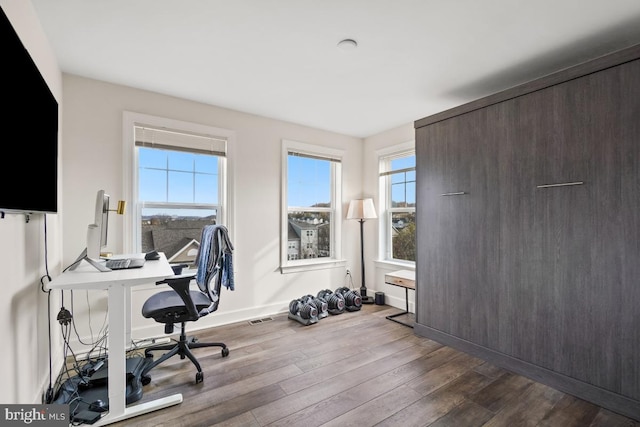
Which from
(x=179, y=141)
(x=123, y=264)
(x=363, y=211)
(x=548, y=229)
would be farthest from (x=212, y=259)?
(x=548, y=229)

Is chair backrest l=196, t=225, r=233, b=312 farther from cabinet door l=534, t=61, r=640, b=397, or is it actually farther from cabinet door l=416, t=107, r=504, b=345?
cabinet door l=534, t=61, r=640, b=397

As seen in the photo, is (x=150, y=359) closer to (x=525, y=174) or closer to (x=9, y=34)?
(x=9, y=34)

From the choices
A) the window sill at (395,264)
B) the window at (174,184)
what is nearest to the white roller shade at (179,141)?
the window at (174,184)

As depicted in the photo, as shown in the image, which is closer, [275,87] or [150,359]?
[150,359]

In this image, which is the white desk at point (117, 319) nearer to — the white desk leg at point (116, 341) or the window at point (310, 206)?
the white desk leg at point (116, 341)

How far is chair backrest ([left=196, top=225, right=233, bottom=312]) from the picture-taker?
233 centimetres

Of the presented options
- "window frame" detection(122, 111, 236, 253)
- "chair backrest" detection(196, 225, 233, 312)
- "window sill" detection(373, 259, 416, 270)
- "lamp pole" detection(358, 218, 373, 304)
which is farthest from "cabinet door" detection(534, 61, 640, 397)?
"window frame" detection(122, 111, 236, 253)

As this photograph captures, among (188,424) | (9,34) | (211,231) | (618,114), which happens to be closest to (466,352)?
(618,114)

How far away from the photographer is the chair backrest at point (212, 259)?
2330mm

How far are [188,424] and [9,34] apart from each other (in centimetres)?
207

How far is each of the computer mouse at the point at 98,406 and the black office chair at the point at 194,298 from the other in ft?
1.06

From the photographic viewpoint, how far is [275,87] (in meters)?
2.85

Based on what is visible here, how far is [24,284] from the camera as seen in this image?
1.58 m

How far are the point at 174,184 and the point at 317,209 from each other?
1.90 m
